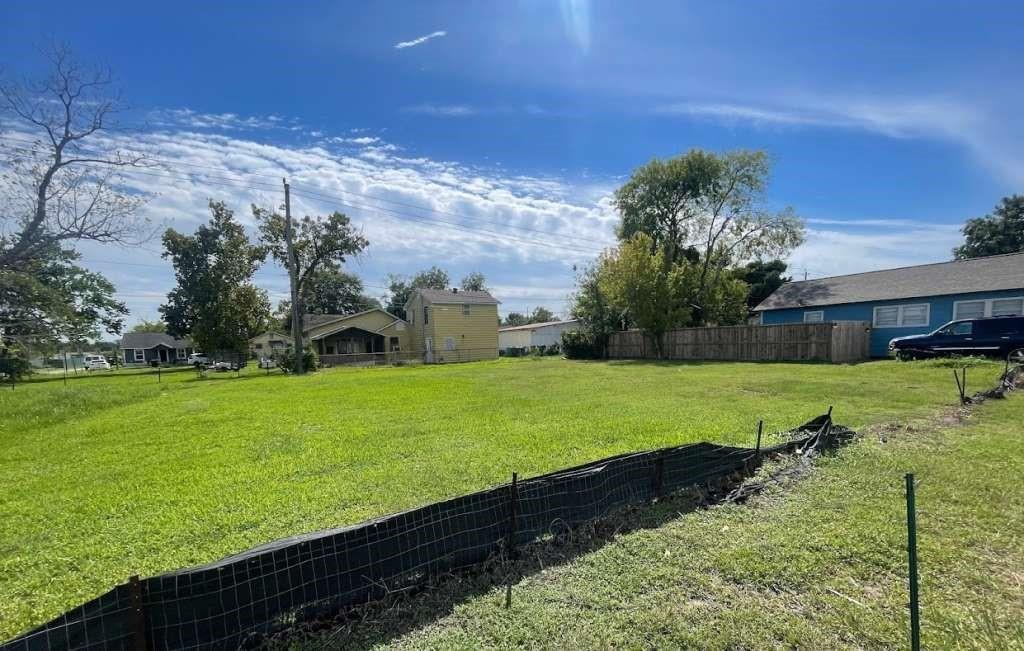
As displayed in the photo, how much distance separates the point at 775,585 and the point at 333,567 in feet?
8.27

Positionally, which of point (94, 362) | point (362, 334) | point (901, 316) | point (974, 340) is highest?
point (901, 316)

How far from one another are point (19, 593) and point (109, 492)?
2.17 meters

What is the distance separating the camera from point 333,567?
2410mm

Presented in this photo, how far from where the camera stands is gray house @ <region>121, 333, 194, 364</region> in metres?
58.2

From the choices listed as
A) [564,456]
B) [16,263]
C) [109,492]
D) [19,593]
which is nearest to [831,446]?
[564,456]

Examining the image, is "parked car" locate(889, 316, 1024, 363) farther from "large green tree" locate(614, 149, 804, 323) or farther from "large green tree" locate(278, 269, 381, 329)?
"large green tree" locate(278, 269, 381, 329)

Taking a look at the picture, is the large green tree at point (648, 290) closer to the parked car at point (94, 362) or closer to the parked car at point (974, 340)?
the parked car at point (974, 340)

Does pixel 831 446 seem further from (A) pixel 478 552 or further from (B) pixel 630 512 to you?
(A) pixel 478 552

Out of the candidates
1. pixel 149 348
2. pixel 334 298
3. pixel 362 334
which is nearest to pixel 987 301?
pixel 362 334

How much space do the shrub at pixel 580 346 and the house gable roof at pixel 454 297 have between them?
27.3 ft

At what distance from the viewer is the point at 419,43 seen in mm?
11859

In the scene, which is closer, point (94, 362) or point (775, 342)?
point (775, 342)

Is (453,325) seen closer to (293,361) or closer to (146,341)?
(293,361)

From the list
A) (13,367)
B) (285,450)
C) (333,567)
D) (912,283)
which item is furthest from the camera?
(13,367)
